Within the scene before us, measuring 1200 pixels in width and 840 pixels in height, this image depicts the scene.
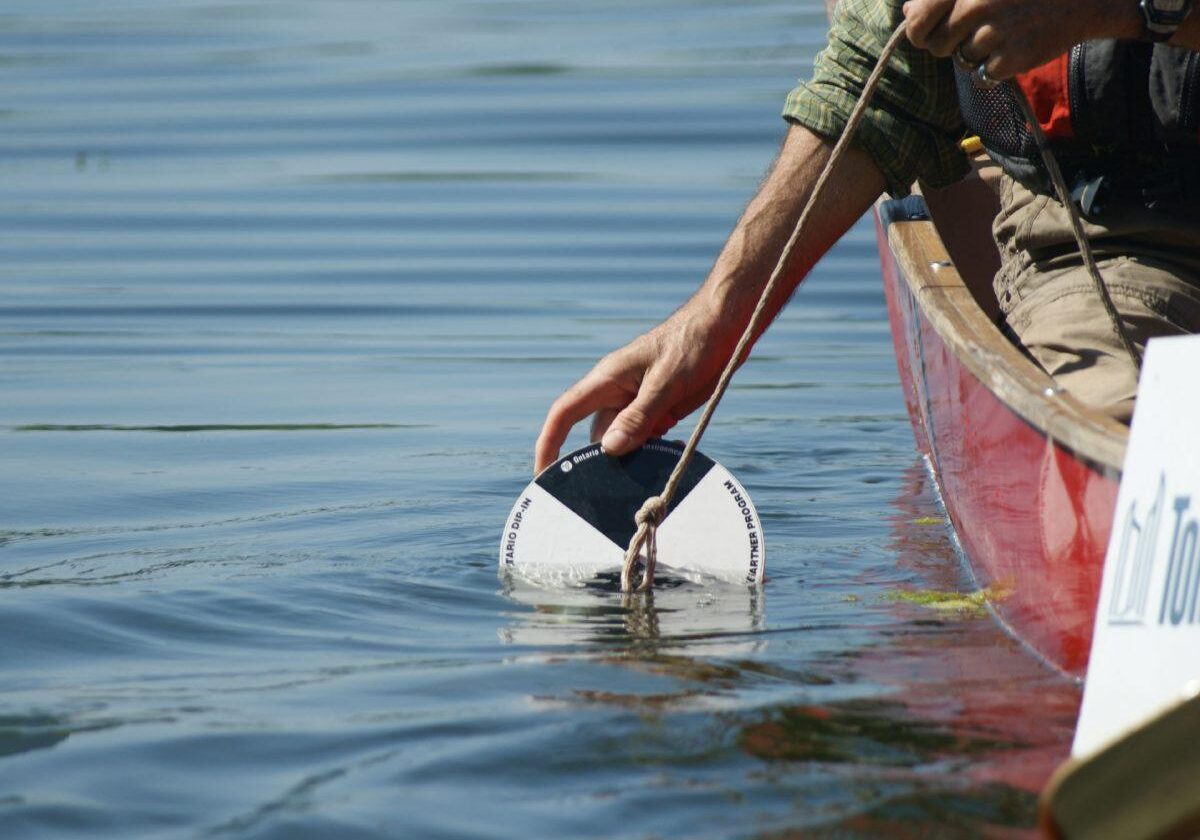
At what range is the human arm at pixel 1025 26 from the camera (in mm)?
2771

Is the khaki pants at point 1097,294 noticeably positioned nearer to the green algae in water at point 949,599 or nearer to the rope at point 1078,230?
the rope at point 1078,230

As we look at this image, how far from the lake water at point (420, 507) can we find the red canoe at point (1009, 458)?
0.10 meters

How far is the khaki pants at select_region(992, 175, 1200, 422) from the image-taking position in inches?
124

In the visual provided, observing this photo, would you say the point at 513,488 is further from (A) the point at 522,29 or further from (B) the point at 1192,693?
(A) the point at 522,29

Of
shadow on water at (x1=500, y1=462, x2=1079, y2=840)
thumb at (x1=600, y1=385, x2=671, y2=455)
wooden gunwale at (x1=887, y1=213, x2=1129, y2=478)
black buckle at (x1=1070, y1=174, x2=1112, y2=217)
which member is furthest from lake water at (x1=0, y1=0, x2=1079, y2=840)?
black buckle at (x1=1070, y1=174, x2=1112, y2=217)

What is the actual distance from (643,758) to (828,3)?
10.8 ft

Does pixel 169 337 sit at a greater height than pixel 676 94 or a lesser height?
lesser

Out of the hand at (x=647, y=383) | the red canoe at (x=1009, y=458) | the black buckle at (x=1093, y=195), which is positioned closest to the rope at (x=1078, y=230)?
the red canoe at (x=1009, y=458)

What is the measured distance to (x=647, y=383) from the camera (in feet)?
11.1

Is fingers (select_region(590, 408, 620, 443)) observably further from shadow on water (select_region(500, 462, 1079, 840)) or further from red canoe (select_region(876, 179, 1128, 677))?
red canoe (select_region(876, 179, 1128, 677))

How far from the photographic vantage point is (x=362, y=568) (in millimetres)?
3750

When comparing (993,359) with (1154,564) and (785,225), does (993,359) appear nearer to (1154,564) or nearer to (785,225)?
(785,225)

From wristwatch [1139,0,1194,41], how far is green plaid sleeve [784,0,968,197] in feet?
2.84

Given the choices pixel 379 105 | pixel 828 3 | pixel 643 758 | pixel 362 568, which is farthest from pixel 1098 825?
pixel 379 105
